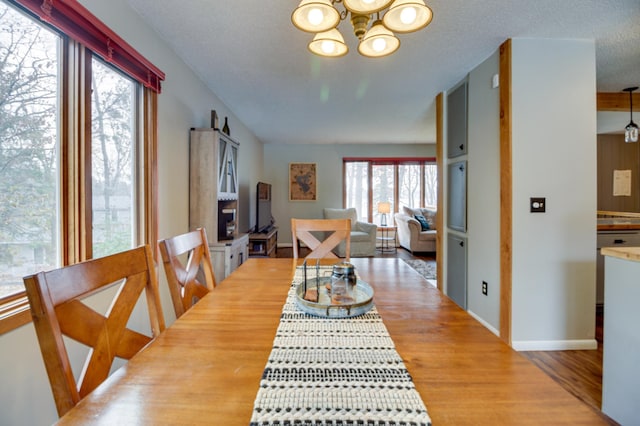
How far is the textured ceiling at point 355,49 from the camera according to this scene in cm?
178

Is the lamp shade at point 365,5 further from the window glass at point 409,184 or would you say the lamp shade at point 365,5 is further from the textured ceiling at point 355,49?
the window glass at point 409,184

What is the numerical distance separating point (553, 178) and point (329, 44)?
1987mm

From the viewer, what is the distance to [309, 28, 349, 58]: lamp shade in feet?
4.23

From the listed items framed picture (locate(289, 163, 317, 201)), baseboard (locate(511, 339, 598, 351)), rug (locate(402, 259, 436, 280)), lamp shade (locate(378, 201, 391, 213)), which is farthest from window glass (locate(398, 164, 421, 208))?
baseboard (locate(511, 339, 598, 351))

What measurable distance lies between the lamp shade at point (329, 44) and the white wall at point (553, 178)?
160 centimetres

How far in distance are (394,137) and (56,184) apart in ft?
17.5

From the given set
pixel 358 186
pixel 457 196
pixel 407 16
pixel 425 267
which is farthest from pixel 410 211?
pixel 407 16

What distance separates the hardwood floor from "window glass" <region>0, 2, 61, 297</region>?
2.86m

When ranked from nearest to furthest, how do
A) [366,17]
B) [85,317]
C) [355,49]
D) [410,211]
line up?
[85,317] → [366,17] → [355,49] → [410,211]

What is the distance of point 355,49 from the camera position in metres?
2.27

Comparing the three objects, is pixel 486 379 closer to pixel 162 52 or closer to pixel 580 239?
pixel 580 239

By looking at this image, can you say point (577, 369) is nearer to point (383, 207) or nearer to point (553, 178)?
point (553, 178)

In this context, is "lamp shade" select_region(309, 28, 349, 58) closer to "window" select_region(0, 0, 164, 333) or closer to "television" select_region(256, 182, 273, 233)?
"window" select_region(0, 0, 164, 333)

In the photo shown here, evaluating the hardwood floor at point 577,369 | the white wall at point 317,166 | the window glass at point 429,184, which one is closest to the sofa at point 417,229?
the window glass at point 429,184
